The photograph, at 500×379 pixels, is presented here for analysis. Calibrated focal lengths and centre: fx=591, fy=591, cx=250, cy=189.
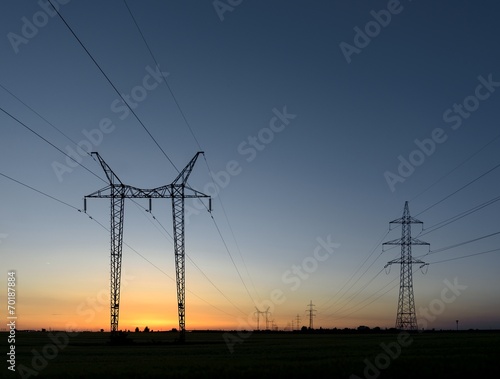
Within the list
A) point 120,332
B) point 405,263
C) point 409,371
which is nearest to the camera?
point 409,371

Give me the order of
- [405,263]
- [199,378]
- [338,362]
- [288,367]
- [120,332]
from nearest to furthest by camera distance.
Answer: [199,378] < [288,367] < [338,362] < [120,332] < [405,263]

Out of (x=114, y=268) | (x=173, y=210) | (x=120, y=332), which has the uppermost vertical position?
(x=173, y=210)

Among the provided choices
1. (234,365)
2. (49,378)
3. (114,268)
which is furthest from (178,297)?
(49,378)

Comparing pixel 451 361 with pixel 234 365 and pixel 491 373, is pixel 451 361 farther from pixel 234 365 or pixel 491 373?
pixel 234 365

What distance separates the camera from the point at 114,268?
90.6m

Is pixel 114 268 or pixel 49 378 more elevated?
pixel 114 268

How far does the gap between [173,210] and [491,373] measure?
60.9 meters

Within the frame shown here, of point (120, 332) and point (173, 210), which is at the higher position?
point (173, 210)

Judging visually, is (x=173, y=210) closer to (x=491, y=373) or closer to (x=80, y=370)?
(x=80, y=370)

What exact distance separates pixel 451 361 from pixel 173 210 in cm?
5459

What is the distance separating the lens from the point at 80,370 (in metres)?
40.4

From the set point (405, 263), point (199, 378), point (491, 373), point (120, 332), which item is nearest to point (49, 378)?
point (199, 378)

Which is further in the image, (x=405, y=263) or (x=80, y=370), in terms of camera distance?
(x=405, y=263)

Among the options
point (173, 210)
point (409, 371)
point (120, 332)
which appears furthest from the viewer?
point (120, 332)
